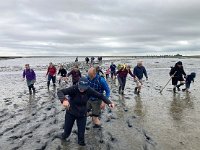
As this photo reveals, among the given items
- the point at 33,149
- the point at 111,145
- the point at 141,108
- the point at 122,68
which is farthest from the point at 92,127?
the point at 122,68

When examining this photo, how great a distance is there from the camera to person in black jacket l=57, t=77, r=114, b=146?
8000mm

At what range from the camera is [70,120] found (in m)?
8.62

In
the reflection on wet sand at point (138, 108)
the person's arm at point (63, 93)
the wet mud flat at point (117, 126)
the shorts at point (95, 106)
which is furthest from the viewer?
the reflection on wet sand at point (138, 108)

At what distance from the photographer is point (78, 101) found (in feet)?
27.2

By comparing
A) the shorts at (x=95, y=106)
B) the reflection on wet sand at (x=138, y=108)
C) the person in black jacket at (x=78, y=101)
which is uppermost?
the person in black jacket at (x=78, y=101)

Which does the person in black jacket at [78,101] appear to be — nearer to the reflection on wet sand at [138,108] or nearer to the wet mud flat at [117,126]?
the wet mud flat at [117,126]

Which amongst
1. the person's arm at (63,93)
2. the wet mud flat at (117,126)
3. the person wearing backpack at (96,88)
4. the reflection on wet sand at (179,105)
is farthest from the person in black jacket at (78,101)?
Result: the reflection on wet sand at (179,105)

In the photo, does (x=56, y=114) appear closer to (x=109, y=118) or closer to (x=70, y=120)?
(x=109, y=118)

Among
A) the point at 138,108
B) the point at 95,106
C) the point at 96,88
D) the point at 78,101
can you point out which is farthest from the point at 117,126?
the point at 138,108

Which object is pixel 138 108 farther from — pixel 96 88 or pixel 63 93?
pixel 63 93

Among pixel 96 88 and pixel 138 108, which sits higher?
pixel 96 88

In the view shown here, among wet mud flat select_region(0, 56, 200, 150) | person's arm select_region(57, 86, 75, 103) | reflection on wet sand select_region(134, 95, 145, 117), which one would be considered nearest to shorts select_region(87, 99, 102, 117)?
wet mud flat select_region(0, 56, 200, 150)

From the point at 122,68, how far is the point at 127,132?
9059 millimetres

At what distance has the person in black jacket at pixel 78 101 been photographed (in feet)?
26.2
